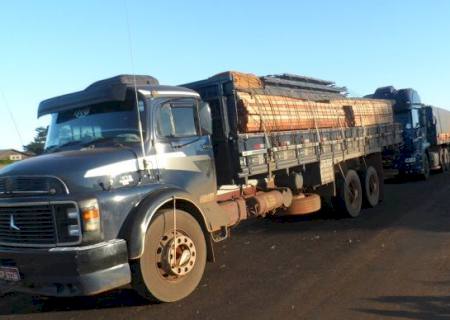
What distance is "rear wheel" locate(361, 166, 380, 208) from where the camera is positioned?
41.7 ft

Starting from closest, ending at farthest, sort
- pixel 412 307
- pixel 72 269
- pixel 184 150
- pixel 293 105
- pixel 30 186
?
pixel 72 269, pixel 412 307, pixel 30 186, pixel 184 150, pixel 293 105

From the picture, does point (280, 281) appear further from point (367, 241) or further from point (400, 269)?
point (367, 241)

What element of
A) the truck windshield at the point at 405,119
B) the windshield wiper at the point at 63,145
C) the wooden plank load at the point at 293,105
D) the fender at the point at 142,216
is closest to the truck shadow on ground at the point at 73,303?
the fender at the point at 142,216

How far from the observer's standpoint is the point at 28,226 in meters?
5.49

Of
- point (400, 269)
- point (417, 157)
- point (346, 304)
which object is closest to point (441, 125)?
point (417, 157)

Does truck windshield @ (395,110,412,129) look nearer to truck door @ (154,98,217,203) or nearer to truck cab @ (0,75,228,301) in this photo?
truck door @ (154,98,217,203)

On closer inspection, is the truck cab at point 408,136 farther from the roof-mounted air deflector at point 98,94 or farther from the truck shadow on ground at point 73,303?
the truck shadow on ground at point 73,303

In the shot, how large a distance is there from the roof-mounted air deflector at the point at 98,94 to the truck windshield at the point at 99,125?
0.32 feet

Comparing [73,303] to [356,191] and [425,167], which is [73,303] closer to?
[356,191]

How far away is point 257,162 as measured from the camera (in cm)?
813

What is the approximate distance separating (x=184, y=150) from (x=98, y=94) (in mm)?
1238

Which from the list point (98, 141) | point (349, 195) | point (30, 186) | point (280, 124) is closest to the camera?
point (30, 186)

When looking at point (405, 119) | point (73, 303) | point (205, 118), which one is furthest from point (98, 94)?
point (405, 119)

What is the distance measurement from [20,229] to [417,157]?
54.3 ft
